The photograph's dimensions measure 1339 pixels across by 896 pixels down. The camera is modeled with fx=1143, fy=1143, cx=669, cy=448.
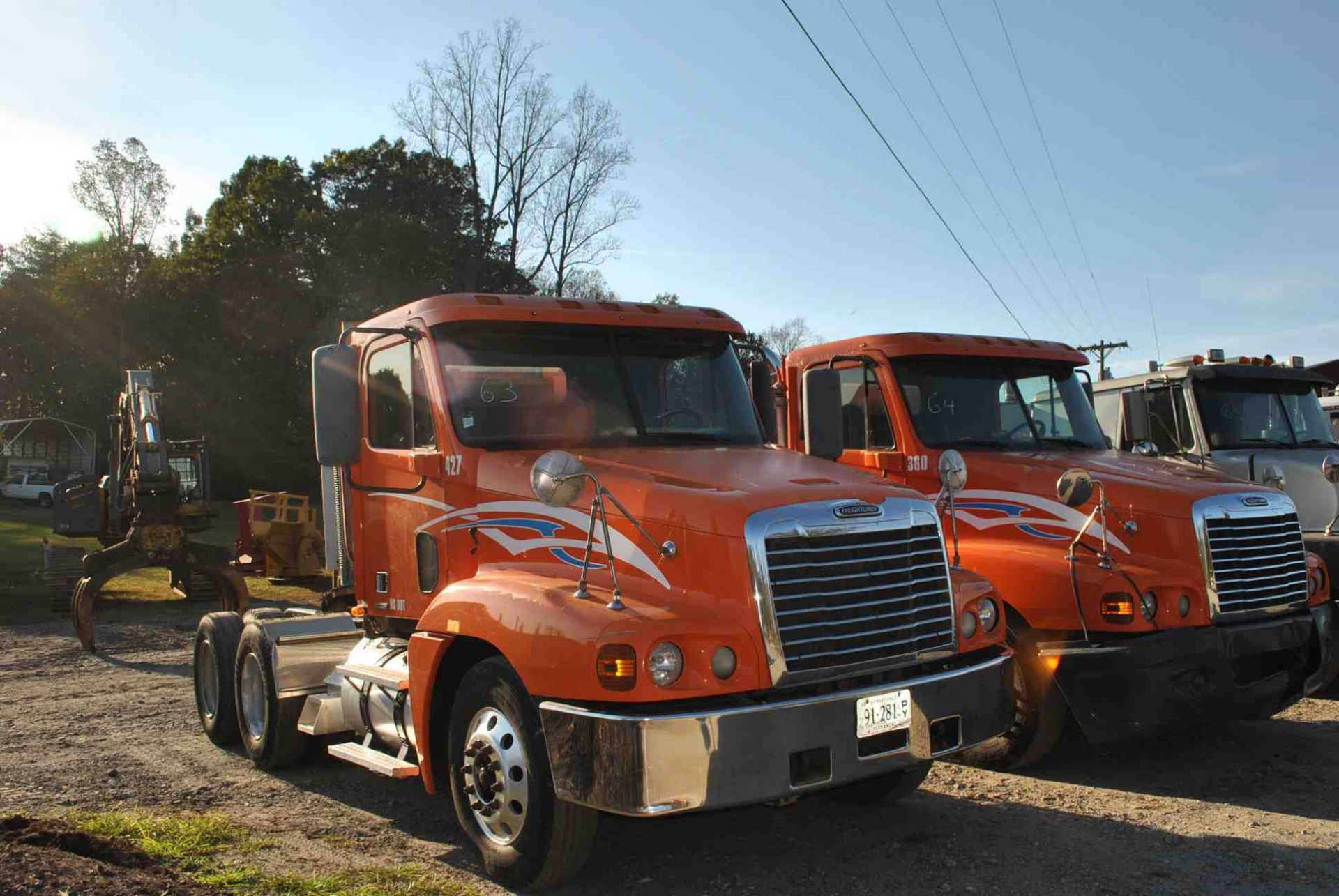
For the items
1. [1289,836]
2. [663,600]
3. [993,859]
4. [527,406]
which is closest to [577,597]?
[663,600]

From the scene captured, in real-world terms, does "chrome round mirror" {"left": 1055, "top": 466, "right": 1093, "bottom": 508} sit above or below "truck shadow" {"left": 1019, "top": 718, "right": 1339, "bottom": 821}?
above

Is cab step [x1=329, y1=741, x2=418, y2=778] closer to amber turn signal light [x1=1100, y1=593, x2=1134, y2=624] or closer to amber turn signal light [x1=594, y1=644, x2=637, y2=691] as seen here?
amber turn signal light [x1=594, y1=644, x2=637, y2=691]

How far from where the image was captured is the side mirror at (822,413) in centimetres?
622

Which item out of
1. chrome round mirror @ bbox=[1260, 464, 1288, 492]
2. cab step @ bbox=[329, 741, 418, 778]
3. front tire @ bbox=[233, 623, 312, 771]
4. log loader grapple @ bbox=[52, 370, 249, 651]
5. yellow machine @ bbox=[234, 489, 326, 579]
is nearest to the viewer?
cab step @ bbox=[329, 741, 418, 778]

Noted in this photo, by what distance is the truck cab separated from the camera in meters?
Result: 9.20

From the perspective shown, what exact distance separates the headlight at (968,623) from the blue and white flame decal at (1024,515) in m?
1.91

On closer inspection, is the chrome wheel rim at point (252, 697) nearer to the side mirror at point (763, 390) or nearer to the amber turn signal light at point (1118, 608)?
the side mirror at point (763, 390)

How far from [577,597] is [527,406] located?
141 centimetres

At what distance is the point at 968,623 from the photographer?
5320 mm

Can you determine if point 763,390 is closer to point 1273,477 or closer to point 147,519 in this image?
point 1273,477

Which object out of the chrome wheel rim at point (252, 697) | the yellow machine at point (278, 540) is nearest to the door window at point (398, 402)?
the chrome wheel rim at point (252, 697)

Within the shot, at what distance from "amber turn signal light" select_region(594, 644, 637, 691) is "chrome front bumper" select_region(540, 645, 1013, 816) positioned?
116mm

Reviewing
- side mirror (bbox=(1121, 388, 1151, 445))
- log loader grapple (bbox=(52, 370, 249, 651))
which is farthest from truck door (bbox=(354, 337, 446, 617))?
log loader grapple (bbox=(52, 370, 249, 651))

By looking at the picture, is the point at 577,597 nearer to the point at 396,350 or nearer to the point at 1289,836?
the point at 396,350
